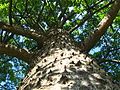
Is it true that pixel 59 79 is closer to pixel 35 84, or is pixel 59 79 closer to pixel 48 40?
pixel 35 84

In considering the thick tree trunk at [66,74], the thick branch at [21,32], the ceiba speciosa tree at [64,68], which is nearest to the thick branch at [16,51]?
the ceiba speciosa tree at [64,68]

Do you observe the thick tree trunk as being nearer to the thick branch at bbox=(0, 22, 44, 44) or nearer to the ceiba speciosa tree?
the ceiba speciosa tree

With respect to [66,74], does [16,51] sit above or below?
above

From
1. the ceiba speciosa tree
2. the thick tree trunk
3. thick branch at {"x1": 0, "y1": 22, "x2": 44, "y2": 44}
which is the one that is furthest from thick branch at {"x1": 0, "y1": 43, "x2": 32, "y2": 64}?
thick branch at {"x1": 0, "y1": 22, "x2": 44, "y2": 44}

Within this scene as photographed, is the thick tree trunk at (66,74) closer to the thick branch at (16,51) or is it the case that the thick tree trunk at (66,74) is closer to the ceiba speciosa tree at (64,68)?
the ceiba speciosa tree at (64,68)

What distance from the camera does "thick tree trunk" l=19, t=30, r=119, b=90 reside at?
3.21 m

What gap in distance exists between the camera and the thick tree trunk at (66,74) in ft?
10.5

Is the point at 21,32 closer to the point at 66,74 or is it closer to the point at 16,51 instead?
the point at 16,51

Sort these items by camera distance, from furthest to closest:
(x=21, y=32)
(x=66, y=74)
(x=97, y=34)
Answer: (x=21, y=32), (x=97, y=34), (x=66, y=74)

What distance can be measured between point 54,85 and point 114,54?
714 cm

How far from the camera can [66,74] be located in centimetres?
350

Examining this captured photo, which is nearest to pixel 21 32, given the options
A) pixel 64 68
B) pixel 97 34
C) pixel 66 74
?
pixel 97 34

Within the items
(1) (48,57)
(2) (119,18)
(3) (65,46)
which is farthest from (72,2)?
(1) (48,57)

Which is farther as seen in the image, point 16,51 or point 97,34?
point 97,34
